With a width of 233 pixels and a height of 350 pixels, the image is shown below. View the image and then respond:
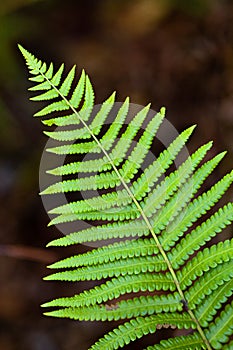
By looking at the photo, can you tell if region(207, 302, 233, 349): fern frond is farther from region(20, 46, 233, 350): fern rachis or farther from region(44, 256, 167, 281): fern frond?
region(44, 256, 167, 281): fern frond

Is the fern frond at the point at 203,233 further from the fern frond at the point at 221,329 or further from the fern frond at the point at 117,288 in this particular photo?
the fern frond at the point at 221,329

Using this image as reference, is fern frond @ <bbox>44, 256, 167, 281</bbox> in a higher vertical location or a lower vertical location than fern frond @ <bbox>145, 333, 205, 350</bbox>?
higher

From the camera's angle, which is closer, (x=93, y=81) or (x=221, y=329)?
(x=221, y=329)

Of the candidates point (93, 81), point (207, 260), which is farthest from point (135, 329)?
point (93, 81)

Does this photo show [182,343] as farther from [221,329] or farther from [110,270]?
[110,270]

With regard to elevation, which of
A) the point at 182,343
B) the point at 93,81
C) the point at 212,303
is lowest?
the point at 182,343

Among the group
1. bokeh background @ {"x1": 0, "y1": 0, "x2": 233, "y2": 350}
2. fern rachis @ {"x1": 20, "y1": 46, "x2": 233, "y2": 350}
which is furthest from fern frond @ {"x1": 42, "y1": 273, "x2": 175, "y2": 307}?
bokeh background @ {"x1": 0, "y1": 0, "x2": 233, "y2": 350}

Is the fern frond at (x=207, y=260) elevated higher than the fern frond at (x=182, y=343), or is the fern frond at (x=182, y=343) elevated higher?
the fern frond at (x=207, y=260)

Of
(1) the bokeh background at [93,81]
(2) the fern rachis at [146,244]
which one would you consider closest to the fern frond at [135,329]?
(2) the fern rachis at [146,244]

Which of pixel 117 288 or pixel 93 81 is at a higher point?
pixel 93 81
